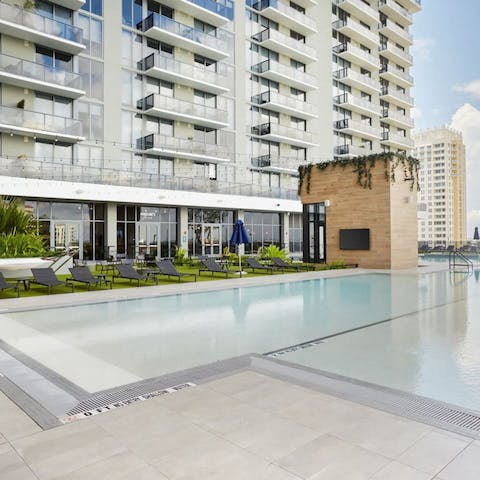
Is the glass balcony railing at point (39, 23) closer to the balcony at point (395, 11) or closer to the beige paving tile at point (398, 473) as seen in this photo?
the beige paving tile at point (398, 473)

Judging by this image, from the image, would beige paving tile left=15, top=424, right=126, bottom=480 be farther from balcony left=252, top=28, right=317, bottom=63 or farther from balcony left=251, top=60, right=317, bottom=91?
balcony left=252, top=28, right=317, bottom=63

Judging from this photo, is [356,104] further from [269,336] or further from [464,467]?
[464,467]

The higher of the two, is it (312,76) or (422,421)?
(312,76)

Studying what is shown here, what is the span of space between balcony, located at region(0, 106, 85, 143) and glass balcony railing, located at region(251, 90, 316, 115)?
1498 cm

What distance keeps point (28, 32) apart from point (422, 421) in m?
25.3

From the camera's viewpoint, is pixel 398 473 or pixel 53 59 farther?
pixel 53 59

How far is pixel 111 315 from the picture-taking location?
9.24 meters

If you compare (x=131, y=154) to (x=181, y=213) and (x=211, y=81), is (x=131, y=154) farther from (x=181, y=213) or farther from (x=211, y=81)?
(x=211, y=81)

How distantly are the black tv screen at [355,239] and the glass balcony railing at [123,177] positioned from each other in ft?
31.1

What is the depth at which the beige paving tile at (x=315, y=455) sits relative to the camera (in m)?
2.89

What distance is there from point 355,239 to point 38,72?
18.0 meters

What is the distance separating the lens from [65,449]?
10.4 feet

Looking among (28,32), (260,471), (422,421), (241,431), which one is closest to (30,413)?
(241,431)

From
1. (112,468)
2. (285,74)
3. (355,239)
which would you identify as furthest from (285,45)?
(112,468)
